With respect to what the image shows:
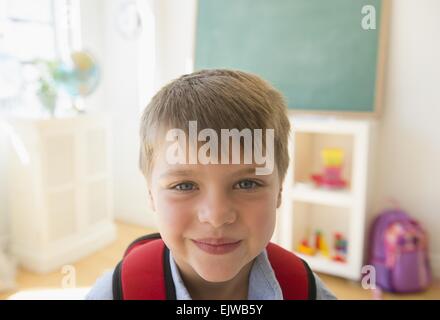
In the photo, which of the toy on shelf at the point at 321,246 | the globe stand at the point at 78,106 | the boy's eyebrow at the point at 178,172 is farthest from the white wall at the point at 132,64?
the toy on shelf at the point at 321,246

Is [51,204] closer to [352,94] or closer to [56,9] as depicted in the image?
[56,9]

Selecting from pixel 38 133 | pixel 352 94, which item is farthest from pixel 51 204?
pixel 352 94

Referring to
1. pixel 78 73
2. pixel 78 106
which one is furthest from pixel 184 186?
pixel 78 106

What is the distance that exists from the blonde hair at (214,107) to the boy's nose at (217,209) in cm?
6

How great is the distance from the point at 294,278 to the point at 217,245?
108 millimetres

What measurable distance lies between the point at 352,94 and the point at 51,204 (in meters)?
1.10

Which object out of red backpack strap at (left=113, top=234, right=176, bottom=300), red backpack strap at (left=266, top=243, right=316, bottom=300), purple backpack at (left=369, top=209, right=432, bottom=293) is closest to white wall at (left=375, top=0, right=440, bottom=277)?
purple backpack at (left=369, top=209, right=432, bottom=293)

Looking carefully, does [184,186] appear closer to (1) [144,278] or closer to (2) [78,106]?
(1) [144,278]

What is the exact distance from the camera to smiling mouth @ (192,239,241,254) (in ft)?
1.16

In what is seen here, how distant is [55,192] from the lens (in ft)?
4.77

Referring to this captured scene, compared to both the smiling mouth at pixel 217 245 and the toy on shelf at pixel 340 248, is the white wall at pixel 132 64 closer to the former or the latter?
the smiling mouth at pixel 217 245

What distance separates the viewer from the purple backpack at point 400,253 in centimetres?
120

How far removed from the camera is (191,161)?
13.4 inches

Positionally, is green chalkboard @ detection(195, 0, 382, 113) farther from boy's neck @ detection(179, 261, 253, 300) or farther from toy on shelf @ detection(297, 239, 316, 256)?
boy's neck @ detection(179, 261, 253, 300)
